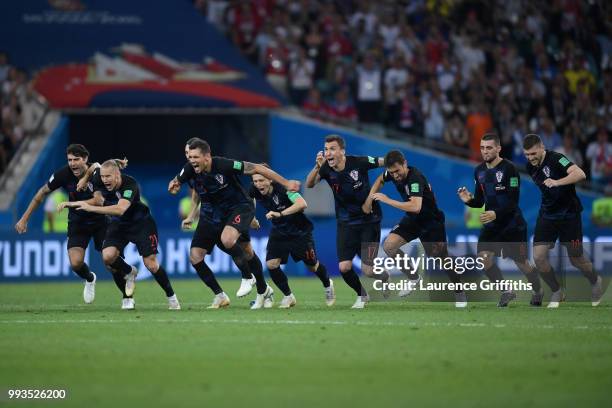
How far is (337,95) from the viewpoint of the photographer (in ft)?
99.4

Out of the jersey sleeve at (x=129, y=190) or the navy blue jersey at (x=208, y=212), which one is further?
the navy blue jersey at (x=208, y=212)

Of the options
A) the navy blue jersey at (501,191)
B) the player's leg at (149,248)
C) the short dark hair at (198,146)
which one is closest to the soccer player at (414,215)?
the navy blue jersey at (501,191)

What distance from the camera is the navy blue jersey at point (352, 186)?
17047 mm

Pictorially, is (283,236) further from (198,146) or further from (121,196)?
(121,196)

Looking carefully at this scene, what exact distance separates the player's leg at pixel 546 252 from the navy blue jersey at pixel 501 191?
1.08 feet

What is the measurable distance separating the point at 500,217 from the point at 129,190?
5.06 metres

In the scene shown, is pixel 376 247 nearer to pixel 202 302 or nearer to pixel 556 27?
pixel 202 302

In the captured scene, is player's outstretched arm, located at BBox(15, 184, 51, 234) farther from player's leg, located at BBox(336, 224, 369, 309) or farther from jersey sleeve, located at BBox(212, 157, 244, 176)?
player's leg, located at BBox(336, 224, 369, 309)

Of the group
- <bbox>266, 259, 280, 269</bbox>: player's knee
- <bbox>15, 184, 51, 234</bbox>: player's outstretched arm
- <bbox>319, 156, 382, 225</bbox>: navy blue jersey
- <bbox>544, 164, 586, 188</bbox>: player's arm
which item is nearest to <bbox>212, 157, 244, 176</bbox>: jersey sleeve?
<bbox>319, 156, 382, 225</bbox>: navy blue jersey

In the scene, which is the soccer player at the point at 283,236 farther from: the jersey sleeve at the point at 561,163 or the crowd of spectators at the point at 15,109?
the crowd of spectators at the point at 15,109

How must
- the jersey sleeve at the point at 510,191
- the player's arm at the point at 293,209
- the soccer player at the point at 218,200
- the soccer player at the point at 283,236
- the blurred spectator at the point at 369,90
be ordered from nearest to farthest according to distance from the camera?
1. the soccer player at the point at 218,200
2. the player's arm at the point at 293,209
3. the jersey sleeve at the point at 510,191
4. the soccer player at the point at 283,236
5. the blurred spectator at the point at 369,90

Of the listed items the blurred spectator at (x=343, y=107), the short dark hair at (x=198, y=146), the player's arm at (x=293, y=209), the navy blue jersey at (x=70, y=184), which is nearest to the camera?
the short dark hair at (x=198, y=146)

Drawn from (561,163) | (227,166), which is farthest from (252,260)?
(561,163)

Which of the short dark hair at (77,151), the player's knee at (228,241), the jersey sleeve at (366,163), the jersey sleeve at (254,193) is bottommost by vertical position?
the player's knee at (228,241)
